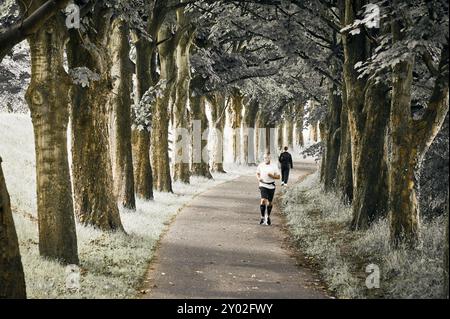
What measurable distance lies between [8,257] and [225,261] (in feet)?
17.0

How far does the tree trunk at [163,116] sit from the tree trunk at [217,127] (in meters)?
11.5

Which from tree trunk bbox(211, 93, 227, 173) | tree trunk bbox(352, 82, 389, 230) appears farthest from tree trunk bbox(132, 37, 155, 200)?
tree trunk bbox(211, 93, 227, 173)

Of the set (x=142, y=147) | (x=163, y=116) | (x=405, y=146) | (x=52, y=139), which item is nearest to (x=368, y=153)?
(x=405, y=146)

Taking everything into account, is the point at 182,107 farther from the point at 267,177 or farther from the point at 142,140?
the point at 267,177

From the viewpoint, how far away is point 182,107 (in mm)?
25875

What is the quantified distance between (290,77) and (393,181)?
766 inches

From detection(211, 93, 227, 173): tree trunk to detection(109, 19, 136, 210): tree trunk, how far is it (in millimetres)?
16949

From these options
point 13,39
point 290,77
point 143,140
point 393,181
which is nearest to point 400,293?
point 393,181

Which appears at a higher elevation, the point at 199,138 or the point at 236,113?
the point at 236,113

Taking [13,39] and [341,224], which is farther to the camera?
[341,224]

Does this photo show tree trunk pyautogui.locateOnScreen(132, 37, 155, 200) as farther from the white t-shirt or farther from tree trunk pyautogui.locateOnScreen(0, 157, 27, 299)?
tree trunk pyautogui.locateOnScreen(0, 157, 27, 299)

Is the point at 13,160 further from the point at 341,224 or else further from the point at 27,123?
the point at 341,224

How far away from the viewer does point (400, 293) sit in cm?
814
